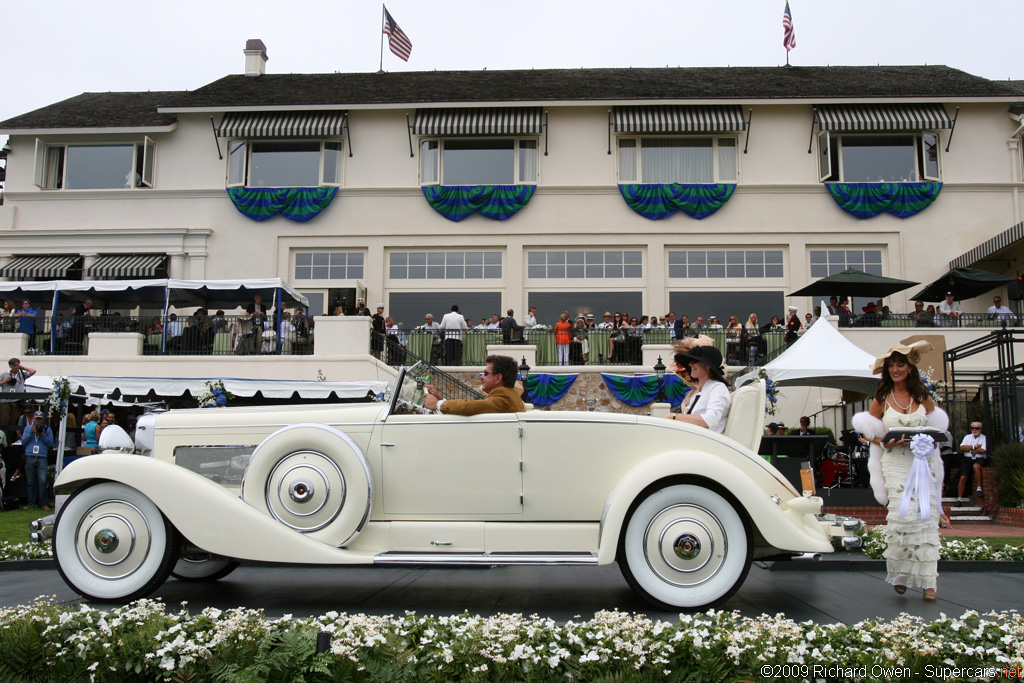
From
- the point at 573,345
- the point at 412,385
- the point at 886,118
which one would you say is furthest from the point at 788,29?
the point at 412,385

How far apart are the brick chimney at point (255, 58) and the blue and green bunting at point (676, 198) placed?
14889 mm

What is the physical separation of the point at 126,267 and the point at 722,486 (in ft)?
75.5

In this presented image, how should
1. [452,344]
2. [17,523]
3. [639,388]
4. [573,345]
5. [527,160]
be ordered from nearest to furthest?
[17,523] < [639,388] < [573,345] < [452,344] < [527,160]

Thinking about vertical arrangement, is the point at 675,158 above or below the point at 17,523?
above

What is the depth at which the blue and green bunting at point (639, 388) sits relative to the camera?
702 inches

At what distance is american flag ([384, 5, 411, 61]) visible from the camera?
25.9 m

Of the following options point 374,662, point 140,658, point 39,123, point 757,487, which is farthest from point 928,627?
point 39,123

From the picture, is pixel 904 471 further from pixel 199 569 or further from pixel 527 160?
pixel 527 160

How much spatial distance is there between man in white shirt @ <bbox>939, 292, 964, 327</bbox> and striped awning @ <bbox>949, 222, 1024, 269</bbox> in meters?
1.23

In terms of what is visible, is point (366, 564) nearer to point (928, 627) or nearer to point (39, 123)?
point (928, 627)

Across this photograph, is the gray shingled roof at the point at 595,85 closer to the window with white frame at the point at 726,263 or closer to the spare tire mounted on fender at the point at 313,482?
the window with white frame at the point at 726,263

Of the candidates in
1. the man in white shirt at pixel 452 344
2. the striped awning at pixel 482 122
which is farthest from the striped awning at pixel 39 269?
the man in white shirt at pixel 452 344

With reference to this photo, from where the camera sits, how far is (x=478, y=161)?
24469mm

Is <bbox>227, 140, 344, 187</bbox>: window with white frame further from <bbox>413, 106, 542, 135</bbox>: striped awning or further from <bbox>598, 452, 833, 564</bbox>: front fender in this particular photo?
<bbox>598, 452, 833, 564</bbox>: front fender
